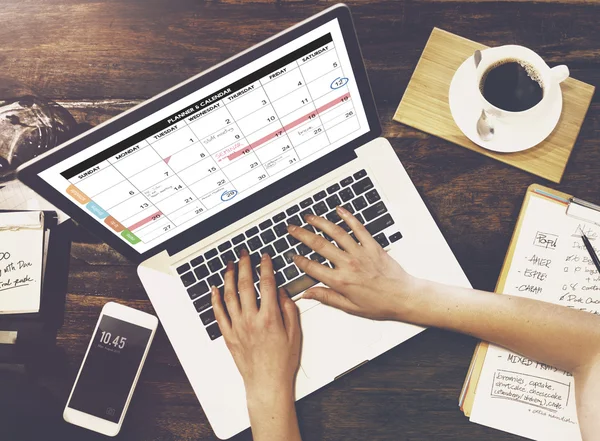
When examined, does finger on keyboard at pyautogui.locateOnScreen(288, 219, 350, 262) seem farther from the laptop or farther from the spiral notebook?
the spiral notebook

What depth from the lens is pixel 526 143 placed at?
81cm

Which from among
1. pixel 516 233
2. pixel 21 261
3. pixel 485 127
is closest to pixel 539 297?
pixel 516 233

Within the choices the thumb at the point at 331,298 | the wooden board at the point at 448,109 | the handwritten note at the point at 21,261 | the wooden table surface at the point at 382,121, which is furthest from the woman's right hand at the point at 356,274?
the handwritten note at the point at 21,261

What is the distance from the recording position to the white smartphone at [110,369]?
0.82 meters

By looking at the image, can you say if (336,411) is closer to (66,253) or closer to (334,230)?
(334,230)

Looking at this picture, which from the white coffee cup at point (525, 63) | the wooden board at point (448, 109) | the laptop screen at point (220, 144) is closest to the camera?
the laptop screen at point (220, 144)

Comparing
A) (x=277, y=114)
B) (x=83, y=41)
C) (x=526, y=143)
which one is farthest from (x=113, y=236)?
(x=526, y=143)

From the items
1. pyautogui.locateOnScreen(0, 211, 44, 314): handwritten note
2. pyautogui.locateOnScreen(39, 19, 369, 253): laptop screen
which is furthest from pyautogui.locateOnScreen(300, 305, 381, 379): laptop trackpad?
pyautogui.locateOnScreen(0, 211, 44, 314): handwritten note

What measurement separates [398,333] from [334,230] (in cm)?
22

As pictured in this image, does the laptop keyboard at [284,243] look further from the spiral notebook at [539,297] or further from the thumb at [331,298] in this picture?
the spiral notebook at [539,297]

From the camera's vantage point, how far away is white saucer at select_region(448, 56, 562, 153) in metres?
0.81

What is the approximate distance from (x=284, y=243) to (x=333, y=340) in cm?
20

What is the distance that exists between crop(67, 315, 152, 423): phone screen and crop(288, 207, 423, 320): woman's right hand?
1.13ft

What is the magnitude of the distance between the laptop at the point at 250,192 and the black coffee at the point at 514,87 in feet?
0.65
